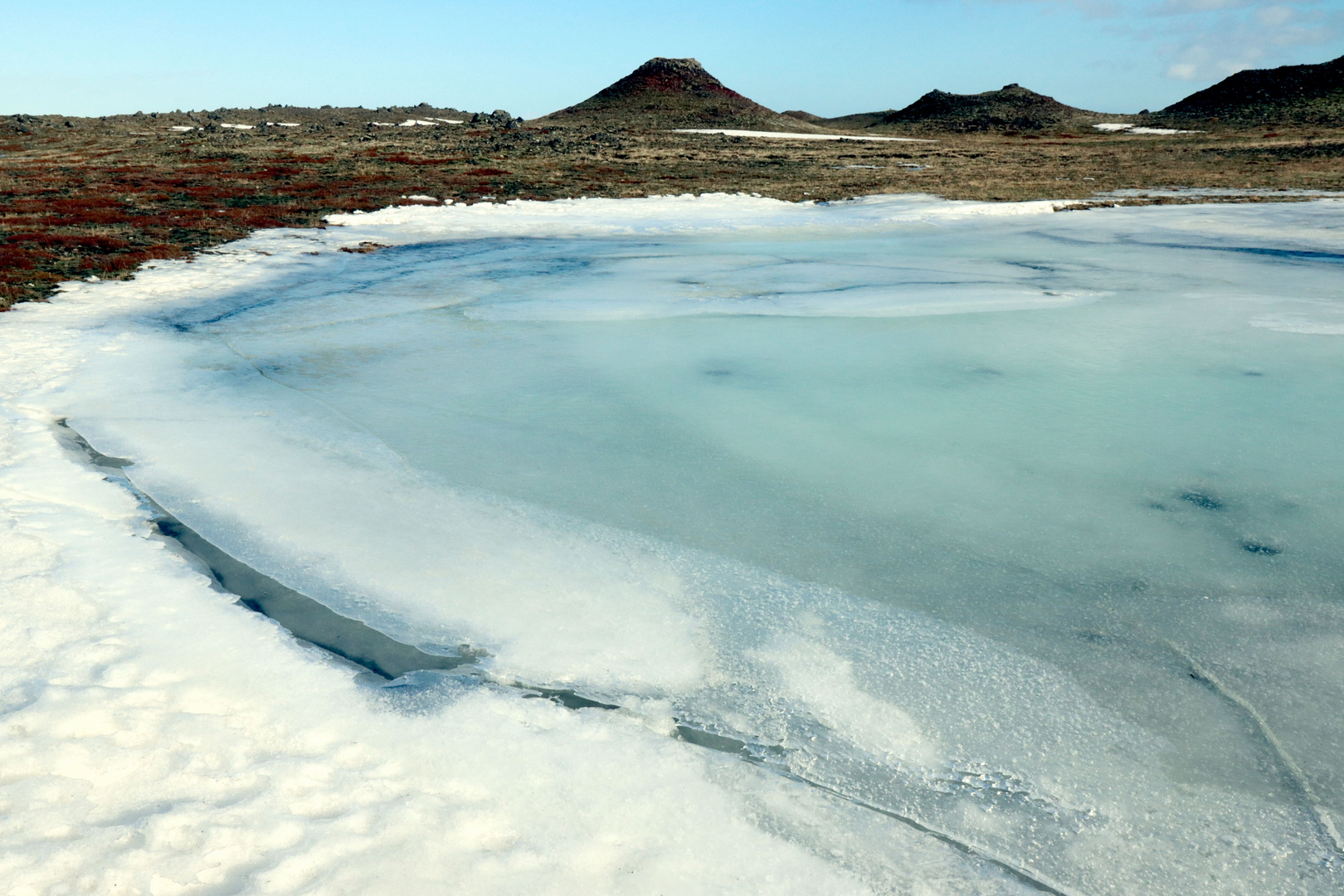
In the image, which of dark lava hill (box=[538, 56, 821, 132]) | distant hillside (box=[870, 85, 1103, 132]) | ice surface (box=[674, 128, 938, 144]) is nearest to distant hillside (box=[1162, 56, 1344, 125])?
distant hillside (box=[870, 85, 1103, 132])

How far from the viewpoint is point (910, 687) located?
3.89 meters

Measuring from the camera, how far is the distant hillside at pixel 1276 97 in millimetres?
63781

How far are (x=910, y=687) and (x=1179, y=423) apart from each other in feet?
14.5

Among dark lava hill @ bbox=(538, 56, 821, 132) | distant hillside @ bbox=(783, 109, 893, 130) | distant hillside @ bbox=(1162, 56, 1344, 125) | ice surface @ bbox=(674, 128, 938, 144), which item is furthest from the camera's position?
distant hillside @ bbox=(783, 109, 893, 130)

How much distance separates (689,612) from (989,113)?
285ft

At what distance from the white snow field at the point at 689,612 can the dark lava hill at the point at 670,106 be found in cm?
6141

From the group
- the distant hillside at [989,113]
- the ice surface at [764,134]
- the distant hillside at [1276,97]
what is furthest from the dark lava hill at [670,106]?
the distant hillside at [1276,97]

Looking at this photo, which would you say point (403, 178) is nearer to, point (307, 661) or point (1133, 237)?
point (1133, 237)

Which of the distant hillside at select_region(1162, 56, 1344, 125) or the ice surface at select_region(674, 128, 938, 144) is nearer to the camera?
the ice surface at select_region(674, 128, 938, 144)

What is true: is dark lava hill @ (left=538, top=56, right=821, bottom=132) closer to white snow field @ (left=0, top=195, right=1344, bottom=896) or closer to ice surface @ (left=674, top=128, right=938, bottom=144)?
ice surface @ (left=674, top=128, right=938, bottom=144)

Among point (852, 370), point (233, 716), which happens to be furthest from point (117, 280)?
point (233, 716)

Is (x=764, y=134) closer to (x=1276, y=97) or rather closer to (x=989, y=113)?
(x=989, y=113)

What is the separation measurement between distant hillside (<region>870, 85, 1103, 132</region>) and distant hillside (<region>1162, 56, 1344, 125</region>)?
882 centimetres

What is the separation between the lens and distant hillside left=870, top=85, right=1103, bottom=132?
75375 mm
